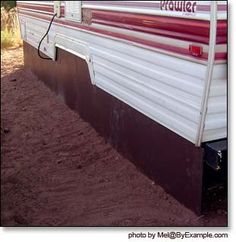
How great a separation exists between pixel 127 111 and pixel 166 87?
0.80 meters

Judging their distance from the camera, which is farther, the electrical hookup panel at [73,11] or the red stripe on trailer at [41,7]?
the red stripe on trailer at [41,7]

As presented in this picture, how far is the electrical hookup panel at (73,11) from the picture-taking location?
4.81 m

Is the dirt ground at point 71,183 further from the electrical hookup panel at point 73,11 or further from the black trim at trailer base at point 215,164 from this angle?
→ the electrical hookup panel at point 73,11

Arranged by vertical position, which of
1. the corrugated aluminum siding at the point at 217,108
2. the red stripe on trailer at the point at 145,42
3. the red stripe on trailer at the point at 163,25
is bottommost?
the corrugated aluminum siding at the point at 217,108

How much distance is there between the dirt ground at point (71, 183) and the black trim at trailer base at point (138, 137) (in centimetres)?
10

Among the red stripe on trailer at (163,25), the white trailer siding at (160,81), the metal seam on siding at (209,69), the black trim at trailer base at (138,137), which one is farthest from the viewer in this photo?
the black trim at trailer base at (138,137)

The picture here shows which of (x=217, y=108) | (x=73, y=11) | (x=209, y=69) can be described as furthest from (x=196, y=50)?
(x=73, y=11)

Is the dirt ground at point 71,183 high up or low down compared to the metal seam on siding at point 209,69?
down

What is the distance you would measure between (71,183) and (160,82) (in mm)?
1254

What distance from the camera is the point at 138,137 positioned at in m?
3.95

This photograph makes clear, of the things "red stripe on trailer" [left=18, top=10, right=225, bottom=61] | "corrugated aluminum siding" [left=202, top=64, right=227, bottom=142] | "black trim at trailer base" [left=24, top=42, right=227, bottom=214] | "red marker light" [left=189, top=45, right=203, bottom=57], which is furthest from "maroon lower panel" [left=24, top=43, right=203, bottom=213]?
"red marker light" [left=189, top=45, right=203, bottom=57]

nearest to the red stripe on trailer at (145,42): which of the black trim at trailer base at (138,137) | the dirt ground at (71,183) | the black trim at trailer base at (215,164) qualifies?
the black trim at trailer base at (138,137)

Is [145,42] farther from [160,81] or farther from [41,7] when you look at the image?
[41,7]

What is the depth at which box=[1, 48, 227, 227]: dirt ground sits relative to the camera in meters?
3.39
